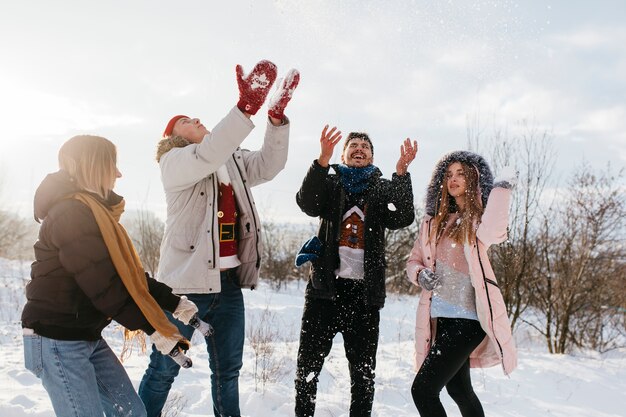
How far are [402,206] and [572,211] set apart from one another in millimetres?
9312

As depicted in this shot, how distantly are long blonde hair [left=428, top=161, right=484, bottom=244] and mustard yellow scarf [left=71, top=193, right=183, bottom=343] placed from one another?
5.63 feet

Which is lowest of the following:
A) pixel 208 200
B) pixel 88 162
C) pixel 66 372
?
pixel 66 372

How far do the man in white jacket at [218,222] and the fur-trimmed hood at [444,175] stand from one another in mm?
1028

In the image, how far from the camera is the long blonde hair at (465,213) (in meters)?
2.84

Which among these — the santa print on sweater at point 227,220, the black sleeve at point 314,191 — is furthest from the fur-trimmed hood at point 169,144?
the black sleeve at point 314,191

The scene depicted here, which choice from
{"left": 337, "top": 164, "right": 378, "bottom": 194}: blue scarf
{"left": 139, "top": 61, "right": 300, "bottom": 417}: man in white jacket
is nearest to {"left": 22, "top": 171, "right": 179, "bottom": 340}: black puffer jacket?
{"left": 139, "top": 61, "right": 300, "bottom": 417}: man in white jacket

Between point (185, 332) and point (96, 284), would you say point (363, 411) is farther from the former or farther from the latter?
point (96, 284)

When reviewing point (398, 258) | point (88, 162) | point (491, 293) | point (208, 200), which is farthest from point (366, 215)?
point (398, 258)

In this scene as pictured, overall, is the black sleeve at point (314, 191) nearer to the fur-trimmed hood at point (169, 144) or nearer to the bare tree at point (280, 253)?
the fur-trimmed hood at point (169, 144)

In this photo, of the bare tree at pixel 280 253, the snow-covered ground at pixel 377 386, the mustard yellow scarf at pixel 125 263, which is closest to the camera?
the mustard yellow scarf at pixel 125 263

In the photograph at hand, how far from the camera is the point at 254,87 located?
8.21ft

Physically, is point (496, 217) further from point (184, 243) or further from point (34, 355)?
point (34, 355)

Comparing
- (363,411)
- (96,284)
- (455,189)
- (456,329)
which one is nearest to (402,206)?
(455,189)

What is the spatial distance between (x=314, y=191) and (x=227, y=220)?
1.95 feet
